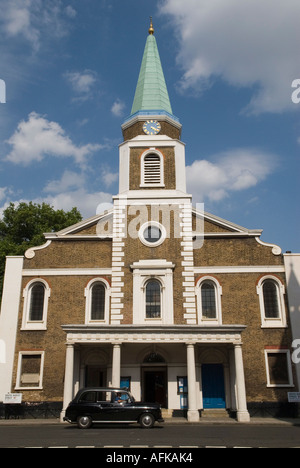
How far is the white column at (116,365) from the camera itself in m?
21.3

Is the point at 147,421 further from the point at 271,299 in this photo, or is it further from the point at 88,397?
the point at 271,299

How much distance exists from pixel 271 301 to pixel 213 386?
597cm

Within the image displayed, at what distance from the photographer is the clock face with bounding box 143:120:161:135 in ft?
96.5

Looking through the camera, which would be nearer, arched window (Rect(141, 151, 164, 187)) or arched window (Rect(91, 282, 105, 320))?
arched window (Rect(91, 282, 105, 320))

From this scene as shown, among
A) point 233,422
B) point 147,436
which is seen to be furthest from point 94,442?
point 233,422

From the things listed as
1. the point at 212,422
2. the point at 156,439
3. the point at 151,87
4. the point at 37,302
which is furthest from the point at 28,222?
the point at 156,439

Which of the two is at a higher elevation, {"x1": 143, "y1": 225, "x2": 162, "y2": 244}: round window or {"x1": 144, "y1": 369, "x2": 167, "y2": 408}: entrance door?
{"x1": 143, "y1": 225, "x2": 162, "y2": 244}: round window

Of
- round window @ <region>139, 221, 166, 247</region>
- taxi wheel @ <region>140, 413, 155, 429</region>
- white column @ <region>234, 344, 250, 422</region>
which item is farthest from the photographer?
round window @ <region>139, 221, 166, 247</region>

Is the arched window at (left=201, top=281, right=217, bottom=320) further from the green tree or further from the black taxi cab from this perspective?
the green tree

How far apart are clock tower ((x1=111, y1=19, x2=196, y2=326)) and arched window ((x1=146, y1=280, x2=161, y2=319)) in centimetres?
6

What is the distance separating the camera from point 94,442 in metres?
12.8

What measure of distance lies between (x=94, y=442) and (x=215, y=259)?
14.8 metres

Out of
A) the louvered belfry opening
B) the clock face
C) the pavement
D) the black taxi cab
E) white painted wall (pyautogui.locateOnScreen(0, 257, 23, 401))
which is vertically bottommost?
the pavement

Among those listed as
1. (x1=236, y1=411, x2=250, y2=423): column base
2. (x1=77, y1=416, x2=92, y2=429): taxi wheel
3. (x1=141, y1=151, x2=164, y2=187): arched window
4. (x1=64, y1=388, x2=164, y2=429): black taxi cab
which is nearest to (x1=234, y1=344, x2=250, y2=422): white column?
(x1=236, y1=411, x2=250, y2=423): column base
